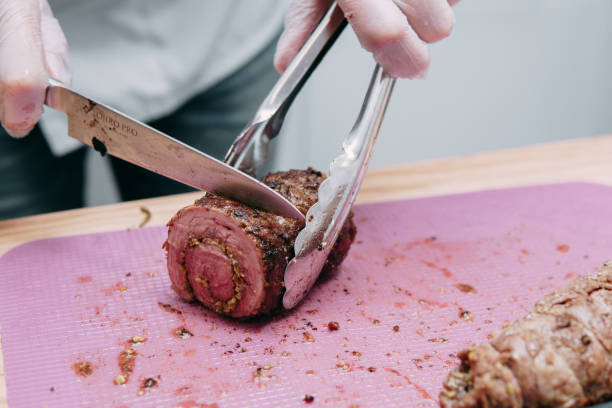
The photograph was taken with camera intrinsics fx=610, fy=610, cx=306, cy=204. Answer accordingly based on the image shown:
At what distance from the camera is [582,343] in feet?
4.64

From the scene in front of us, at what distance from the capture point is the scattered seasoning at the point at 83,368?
172 cm

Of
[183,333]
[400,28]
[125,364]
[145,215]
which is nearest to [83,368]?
[125,364]

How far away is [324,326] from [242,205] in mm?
474

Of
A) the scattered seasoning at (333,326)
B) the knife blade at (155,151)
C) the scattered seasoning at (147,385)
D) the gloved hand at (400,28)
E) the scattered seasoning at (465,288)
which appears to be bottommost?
the scattered seasoning at (147,385)

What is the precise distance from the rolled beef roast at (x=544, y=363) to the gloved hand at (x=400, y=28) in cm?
100

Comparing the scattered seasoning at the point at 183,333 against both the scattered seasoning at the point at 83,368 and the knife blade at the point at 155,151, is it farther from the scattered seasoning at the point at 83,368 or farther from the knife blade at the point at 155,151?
the knife blade at the point at 155,151

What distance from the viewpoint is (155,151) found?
1889 mm

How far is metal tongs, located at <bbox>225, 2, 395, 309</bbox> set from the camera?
1.91 meters

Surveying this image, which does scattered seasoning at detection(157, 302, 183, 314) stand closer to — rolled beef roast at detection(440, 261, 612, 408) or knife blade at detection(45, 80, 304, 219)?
knife blade at detection(45, 80, 304, 219)

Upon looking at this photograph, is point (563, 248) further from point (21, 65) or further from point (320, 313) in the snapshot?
point (21, 65)

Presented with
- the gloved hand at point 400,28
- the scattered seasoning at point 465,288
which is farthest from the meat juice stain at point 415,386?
the gloved hand at point 400,28

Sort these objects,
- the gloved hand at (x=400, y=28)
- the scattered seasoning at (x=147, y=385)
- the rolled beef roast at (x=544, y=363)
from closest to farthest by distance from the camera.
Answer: the rolled beef roast at (x=544, y=363) < the scattered seasoning at (x=147, y=385) < the gloved hand at (x=400, y=28)

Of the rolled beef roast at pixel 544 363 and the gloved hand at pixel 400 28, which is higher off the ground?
the gloved hand at pixel 400 28

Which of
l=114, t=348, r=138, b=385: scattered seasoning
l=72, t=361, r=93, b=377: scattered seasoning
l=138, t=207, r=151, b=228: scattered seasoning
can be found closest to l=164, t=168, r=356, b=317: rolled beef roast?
l=114, t=348, r=138, b=385: scattered seasoning
